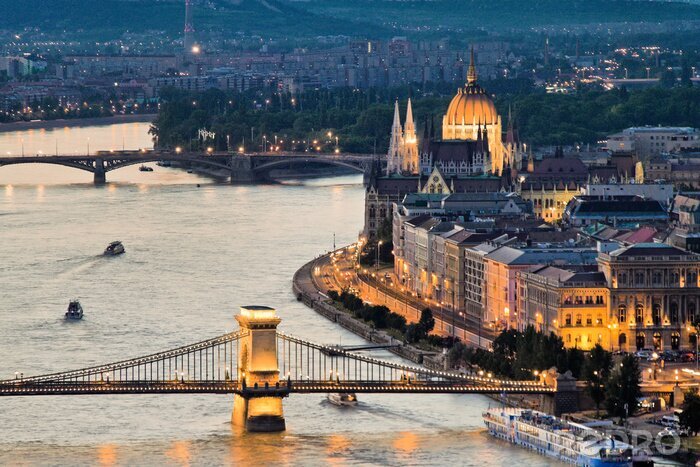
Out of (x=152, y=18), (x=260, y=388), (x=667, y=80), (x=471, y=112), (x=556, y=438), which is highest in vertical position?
(x=471, y=112)

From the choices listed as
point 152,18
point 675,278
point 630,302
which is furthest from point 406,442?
point 152,18

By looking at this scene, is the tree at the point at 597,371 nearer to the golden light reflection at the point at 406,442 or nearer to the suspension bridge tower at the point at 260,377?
the golden light reflection at the point at 406,442

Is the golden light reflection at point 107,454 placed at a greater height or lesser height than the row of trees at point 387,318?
lesser

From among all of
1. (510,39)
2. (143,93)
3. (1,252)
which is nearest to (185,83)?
(143,93)

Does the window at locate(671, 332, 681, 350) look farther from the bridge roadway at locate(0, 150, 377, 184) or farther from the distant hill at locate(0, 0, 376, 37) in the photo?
the distant hill at locate(0, 0, 376, 37)

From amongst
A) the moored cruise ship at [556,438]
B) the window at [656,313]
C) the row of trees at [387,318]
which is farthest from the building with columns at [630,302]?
the moored cruise ship at [556,438]

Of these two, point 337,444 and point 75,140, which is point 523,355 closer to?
point 337,444
